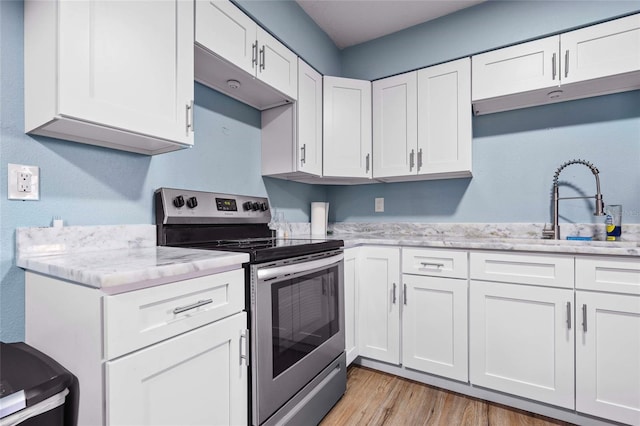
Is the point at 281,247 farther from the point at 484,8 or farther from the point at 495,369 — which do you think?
the point at 484,8

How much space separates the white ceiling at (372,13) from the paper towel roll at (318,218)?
1.46 metres

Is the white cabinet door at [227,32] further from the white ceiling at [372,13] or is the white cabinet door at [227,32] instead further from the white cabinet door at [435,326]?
the white cabinet door at [435,326]

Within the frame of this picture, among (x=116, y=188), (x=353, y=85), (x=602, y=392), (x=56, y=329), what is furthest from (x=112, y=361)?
(x=353, y=85)

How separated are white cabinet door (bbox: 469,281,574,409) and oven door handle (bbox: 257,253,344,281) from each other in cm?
86

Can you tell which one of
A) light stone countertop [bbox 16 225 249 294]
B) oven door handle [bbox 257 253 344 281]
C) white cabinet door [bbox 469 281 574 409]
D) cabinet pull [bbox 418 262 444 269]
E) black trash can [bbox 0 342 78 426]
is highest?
light stone countertop [bbox 16 225 249 294]

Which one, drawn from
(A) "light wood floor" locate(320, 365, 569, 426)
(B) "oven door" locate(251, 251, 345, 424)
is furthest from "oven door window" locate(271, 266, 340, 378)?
(A) "light wood floor" locate(320, 365, 569, 426)

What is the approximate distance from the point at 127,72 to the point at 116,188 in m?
0.52

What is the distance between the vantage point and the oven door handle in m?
1.28

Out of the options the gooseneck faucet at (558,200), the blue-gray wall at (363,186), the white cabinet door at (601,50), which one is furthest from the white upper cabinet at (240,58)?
the gooseneck faucet at (558,200)

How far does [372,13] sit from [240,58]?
132 cm

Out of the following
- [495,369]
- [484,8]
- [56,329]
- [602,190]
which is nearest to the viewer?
[56,329]

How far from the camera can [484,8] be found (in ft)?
7.53

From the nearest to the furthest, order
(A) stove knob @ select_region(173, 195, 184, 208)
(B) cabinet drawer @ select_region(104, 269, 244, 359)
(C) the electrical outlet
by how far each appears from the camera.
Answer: (B) cabinet drawer @ select_region(104, 269, 244, 359)
(A) stove knob @ select_region(173, 195, 184, 208)
(C) the electrical outlet

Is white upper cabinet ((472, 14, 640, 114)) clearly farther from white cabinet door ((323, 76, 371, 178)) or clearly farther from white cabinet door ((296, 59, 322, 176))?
white cabinet door ((296, 59, 322, 176))
